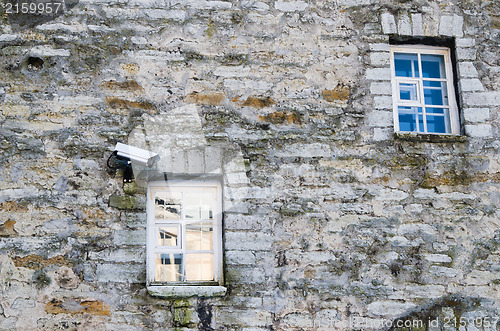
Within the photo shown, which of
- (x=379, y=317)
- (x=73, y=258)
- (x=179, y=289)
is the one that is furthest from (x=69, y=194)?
(x=379, y=317)

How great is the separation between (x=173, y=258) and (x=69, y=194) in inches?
40.8

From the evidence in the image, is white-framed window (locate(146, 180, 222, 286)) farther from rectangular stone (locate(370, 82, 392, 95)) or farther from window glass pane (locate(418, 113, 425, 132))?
window glass pane (locate(418, 113, 425, 132))

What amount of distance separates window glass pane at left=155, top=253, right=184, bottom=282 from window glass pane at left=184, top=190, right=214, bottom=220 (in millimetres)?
390

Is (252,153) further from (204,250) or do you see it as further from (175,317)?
(175,317)

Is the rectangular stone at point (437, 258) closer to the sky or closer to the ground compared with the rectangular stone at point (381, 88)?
closer to the ground

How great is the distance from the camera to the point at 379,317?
495 centimetres

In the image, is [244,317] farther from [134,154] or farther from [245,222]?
[134,154]

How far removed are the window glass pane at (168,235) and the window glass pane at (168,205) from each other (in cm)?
9

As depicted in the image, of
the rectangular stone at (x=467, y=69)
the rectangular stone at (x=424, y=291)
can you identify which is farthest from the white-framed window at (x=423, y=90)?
the rectangular stone at (x=424, y=291)

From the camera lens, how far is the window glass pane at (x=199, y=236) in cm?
513

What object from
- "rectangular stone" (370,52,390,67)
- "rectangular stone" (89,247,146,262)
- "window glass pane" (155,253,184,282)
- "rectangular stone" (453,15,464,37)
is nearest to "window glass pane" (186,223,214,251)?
"window glass pane" (155,253,184,282)

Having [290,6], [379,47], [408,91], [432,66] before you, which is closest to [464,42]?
[432,66]

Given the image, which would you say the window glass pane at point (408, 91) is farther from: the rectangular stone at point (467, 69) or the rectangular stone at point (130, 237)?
the rectangular stone at point (130, 237)

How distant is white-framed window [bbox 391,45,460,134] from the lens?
18.3ft
